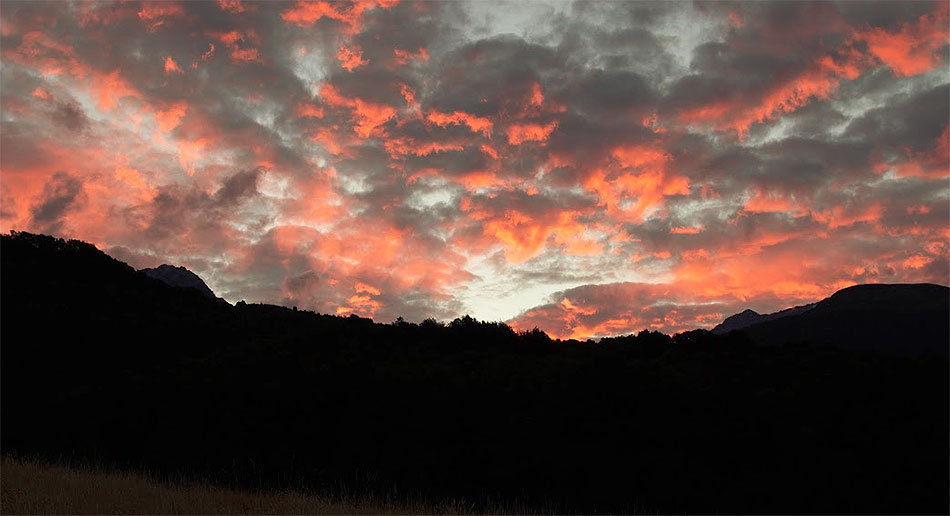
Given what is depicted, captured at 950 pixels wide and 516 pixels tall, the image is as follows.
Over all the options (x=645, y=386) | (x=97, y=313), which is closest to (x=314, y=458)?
(x=645, y=386)

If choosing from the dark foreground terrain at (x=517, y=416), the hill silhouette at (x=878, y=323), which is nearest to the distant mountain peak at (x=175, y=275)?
the dark foreground terrain at (x=517, y=416)

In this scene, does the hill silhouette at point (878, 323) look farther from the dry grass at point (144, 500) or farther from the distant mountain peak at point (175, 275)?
the distant mountain peak at point (175, 275)

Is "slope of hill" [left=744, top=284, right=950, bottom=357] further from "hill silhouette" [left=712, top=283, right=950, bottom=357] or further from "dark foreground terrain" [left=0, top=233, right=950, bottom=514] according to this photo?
"dark foreground terrain" [left=0, top=233, right=950, bottom=514]

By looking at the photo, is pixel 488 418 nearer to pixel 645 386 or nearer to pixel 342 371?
pixel 645 386

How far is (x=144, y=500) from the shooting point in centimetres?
1493

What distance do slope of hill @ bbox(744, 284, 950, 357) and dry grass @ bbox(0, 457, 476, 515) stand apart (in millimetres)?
9771

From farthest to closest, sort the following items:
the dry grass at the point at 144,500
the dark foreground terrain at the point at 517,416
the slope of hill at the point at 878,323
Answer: the slope of hill at the point at 878,323, the dry grass at the point at 144,500, the dark foreground terrain at the point at 517,416

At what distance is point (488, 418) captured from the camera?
16672 millimetres

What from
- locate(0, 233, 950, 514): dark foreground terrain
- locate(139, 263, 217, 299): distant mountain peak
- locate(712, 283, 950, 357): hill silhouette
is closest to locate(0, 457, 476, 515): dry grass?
locate(0, 233, 950, 514): dark foreground terrain

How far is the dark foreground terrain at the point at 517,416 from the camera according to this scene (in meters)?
13.1

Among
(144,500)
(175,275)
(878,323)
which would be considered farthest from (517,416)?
(175,275)

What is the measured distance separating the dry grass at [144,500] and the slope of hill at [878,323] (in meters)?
9.77

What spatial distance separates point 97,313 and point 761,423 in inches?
1119

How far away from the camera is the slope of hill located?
597 inches
